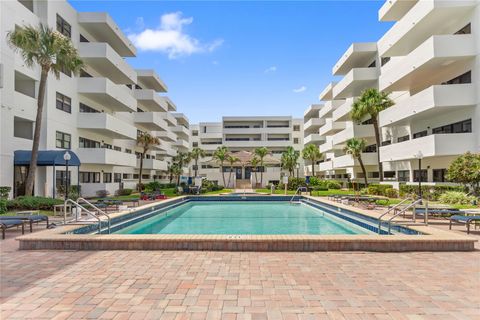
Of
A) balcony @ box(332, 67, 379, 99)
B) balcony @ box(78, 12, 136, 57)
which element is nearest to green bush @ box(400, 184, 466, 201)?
balcony @ box(332, 67, 379, 99)

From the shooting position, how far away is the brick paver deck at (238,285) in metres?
4.32

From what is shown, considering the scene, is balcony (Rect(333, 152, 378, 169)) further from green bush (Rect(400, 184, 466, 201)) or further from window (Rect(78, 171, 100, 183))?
window (Rect(78, 171, 100, 183))

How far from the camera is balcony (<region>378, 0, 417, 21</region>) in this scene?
25.6m

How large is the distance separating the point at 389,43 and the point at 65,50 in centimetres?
2494

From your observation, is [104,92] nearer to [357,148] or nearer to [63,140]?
[63,140]

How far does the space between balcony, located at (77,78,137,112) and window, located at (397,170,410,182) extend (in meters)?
27.3

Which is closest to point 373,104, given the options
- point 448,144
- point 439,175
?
point 439,175

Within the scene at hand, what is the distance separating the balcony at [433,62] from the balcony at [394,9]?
556cm

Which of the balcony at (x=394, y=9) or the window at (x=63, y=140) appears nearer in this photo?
the window at (x=63, y=140)

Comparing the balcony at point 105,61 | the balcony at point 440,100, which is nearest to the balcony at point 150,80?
the balcony at point 105,61

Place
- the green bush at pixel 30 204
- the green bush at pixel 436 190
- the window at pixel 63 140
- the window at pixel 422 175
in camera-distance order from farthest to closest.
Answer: the window at pixel 422 175 → the window at pixel 63 140 → the green bush at pixel 436 190 → the green bush at pixel 30 204

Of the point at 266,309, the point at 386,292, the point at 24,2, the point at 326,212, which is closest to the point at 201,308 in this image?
the point at 266,309

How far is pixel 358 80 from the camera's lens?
109 feet

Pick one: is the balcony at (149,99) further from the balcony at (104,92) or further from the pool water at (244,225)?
the pool water at (244,225)
